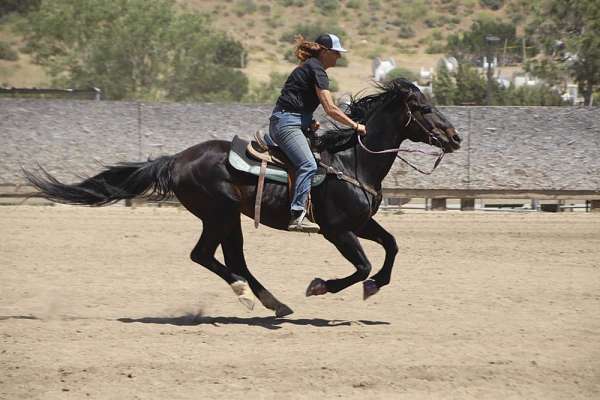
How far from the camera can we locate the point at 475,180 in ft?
58.8

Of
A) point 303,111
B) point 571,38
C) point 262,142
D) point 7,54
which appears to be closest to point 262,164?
point 262,142

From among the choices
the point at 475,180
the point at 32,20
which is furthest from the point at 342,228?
the point at 32,20

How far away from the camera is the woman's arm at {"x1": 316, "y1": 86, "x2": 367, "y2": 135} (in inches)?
315

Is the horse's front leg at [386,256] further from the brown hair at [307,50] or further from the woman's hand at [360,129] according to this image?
the brown hair at [307,50]

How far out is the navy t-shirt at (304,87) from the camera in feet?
26.5

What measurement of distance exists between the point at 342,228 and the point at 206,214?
1309 mm

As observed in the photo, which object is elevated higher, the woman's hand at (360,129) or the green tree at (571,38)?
the green tree at (571,38)

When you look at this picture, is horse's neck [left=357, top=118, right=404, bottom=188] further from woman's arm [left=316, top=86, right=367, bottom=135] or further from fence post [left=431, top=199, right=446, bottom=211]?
fence post [left=431, top=199, right=446, bottom=211]

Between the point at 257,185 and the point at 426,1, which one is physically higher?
the point at 426,1

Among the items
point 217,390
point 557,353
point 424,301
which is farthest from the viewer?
point 424,301

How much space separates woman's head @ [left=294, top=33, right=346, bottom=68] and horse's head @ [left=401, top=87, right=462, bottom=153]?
784mm

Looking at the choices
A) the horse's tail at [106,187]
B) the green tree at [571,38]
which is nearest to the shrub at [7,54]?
the green tree at [571,38]

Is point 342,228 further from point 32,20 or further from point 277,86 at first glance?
point 277,86

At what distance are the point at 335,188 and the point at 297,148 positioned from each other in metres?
0.51
